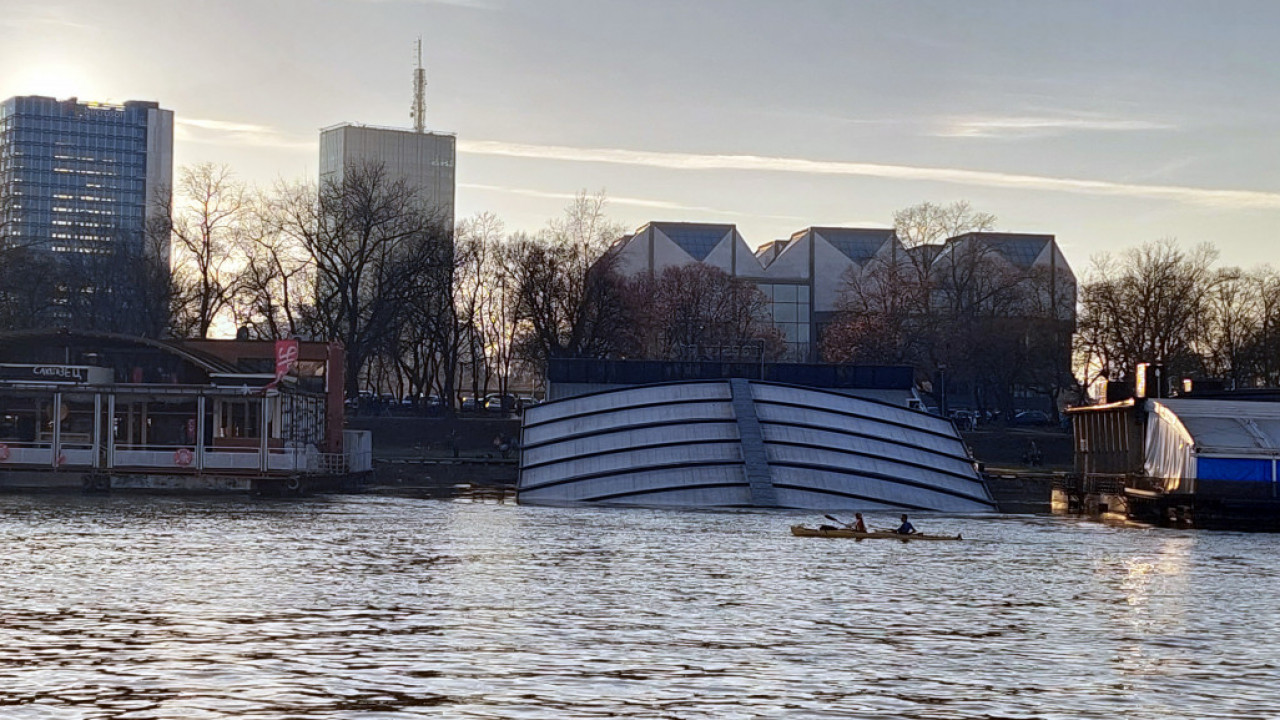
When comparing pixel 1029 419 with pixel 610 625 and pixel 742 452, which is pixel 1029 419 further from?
pixel 610 625

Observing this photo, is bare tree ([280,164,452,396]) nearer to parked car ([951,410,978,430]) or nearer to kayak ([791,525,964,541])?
parked car ([951,410,978,430])

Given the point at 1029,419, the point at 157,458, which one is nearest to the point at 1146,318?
the point at 1029,419

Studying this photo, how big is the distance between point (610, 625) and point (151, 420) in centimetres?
5867

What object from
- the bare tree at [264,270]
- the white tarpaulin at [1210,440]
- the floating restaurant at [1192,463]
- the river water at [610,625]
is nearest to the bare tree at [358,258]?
the bare tree at [264,270]

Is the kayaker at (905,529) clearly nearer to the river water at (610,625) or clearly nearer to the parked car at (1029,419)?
the river water at (610,625)

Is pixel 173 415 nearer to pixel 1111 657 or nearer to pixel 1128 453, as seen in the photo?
pixel 1128 453

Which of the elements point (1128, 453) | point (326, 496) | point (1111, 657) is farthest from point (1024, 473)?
point (1111, 657)

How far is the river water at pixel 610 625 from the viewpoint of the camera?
24.5m

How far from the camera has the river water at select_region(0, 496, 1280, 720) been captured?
24.5 m

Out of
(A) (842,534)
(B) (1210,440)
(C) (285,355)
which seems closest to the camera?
(A) (842,534)

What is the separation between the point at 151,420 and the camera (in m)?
Answer: 86.7

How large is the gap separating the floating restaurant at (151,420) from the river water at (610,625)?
21266mm

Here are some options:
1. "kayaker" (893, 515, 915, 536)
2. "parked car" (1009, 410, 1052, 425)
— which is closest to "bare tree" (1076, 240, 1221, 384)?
"parked car" (1009, 410, 1052, 425)

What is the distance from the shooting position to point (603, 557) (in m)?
48.6
